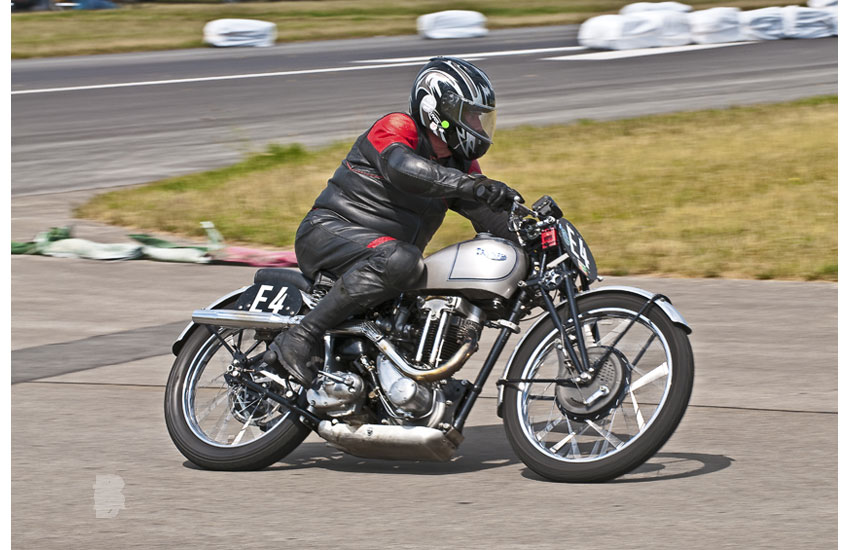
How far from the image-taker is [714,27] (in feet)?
90.9

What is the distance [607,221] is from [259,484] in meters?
6.62

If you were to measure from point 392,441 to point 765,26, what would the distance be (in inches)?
955

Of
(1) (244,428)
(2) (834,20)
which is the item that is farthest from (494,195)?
(2) (834,20)

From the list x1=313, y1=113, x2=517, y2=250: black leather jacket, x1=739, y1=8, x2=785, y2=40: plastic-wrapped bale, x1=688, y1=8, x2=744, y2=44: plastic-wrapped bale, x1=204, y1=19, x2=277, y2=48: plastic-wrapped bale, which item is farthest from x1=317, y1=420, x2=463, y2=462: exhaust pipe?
x1=204, y1=19, x2=277, y2=48: plastic-wrapped bale

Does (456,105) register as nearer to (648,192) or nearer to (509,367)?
(509,367)

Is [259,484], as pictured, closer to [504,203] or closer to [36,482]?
[36,482]

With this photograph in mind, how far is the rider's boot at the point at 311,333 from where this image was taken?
5.73 m

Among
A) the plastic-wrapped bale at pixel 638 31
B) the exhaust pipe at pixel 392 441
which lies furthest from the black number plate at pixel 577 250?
the plastic-wrapped bale at pixel 638 31

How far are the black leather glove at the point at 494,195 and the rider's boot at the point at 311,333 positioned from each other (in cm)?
73

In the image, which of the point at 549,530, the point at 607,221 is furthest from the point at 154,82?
the point at 549,530

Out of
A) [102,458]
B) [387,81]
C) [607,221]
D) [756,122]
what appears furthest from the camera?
[387,81]

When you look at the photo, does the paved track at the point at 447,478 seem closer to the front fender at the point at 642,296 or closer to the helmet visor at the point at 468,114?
the front fender at the point at 642,296
